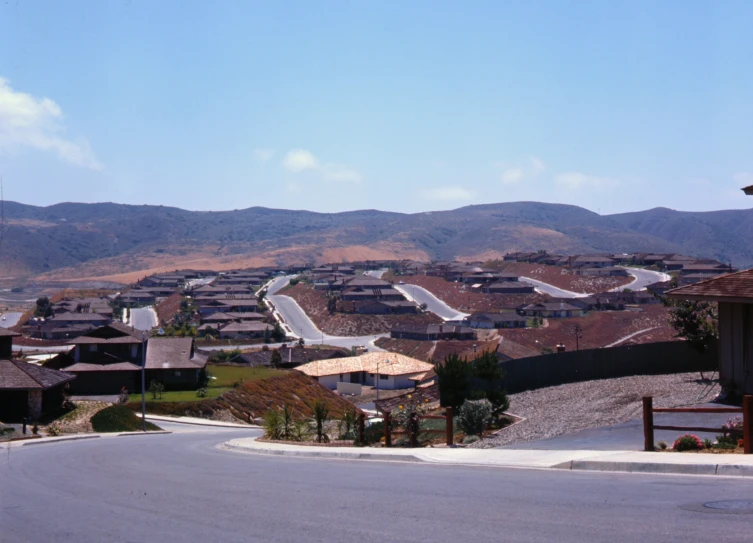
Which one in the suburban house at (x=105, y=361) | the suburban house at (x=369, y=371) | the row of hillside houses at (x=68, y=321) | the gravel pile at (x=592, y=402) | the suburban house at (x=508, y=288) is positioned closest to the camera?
the gravel pile at (x=592, y=402)

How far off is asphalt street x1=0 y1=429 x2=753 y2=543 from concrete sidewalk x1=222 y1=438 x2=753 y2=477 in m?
0.53

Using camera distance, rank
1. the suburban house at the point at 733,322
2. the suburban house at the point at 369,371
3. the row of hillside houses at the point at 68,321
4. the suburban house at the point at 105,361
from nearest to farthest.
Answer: the suburban house at the point at 733,322
the suburban house at the point at 105,361
the suburban house at the point at 369,371
the row of hillside houses at the point at 68,321

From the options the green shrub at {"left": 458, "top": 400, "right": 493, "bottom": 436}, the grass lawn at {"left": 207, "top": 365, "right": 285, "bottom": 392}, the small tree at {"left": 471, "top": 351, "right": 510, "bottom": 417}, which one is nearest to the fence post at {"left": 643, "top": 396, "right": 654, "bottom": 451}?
the green shrub at {"left": 458, "top": 400, "right": 493, "bottom": 436}

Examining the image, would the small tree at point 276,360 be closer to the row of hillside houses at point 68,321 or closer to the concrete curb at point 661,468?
the row of hillside houses at point 68,321

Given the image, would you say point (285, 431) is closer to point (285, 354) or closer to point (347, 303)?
point (285, 354)

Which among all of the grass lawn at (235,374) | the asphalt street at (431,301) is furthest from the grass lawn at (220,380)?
the asphalt street at (431,301)

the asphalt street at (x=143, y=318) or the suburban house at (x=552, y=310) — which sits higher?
the suburban house at (x=552, y=310)

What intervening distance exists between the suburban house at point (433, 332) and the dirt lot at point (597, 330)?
4.38 meters

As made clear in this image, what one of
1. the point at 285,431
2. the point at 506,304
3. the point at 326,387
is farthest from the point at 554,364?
the point at 506,304

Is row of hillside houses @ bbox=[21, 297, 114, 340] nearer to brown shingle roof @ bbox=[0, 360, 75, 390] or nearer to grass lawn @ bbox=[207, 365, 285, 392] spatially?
grass lawn @ bbox=[207, 365, 285, 392]

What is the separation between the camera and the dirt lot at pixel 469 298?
4741 inches

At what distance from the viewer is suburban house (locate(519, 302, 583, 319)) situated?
344 feet

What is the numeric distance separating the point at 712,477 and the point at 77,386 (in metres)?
56.9

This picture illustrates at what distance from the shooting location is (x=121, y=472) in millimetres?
17000
